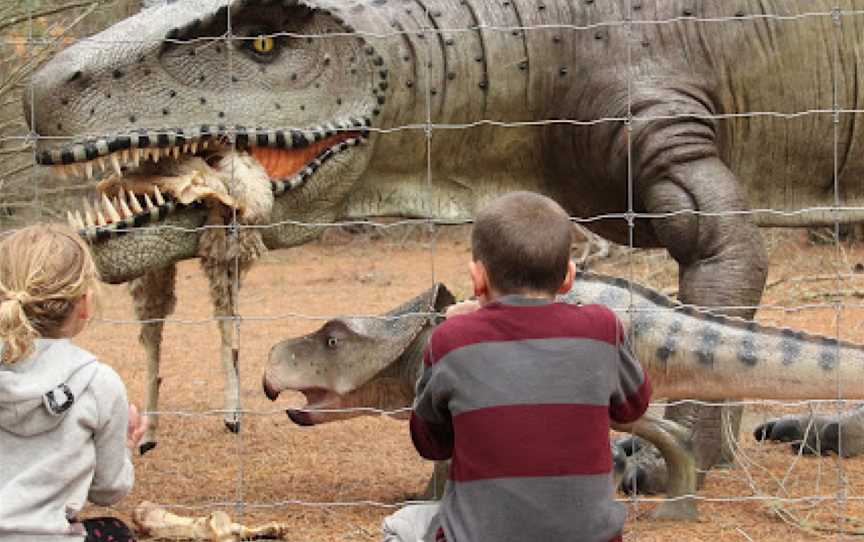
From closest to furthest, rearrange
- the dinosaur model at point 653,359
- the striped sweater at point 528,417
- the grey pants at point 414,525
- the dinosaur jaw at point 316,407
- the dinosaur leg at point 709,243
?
1. the striped sweater at point 528,417
2. the grey pants at point 414,525
3. the dinosaur model at point 653,359
4. the dinosaur jaw at point 316,407
5. the dinosaur leg at point 709,243

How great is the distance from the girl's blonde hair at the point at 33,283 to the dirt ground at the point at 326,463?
1.16 metres

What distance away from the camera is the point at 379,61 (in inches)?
218

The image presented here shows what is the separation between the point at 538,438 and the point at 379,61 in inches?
103

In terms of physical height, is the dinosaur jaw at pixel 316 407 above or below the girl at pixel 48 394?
below

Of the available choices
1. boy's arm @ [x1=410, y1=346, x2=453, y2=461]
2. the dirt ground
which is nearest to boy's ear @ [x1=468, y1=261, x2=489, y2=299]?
boy's arm @ [x1=410, y1=346, x2=453, y2=461]

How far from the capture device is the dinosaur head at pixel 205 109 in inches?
200

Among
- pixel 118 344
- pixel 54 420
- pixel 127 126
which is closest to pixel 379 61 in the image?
pixel 127 126

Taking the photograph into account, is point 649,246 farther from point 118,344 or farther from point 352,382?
point 118,344

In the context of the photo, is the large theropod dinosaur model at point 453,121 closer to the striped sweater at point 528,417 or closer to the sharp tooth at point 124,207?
the sharp tooth at point 124,207

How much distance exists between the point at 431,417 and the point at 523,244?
0.42 metres

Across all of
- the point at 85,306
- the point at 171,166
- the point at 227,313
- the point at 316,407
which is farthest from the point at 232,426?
the point at 85,306

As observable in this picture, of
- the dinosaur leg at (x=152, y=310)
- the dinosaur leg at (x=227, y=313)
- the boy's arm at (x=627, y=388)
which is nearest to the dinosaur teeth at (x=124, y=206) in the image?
the dinosaur leg at (x=227, y=313)

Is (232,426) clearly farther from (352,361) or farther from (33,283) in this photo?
(33,283)

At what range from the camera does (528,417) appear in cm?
318
